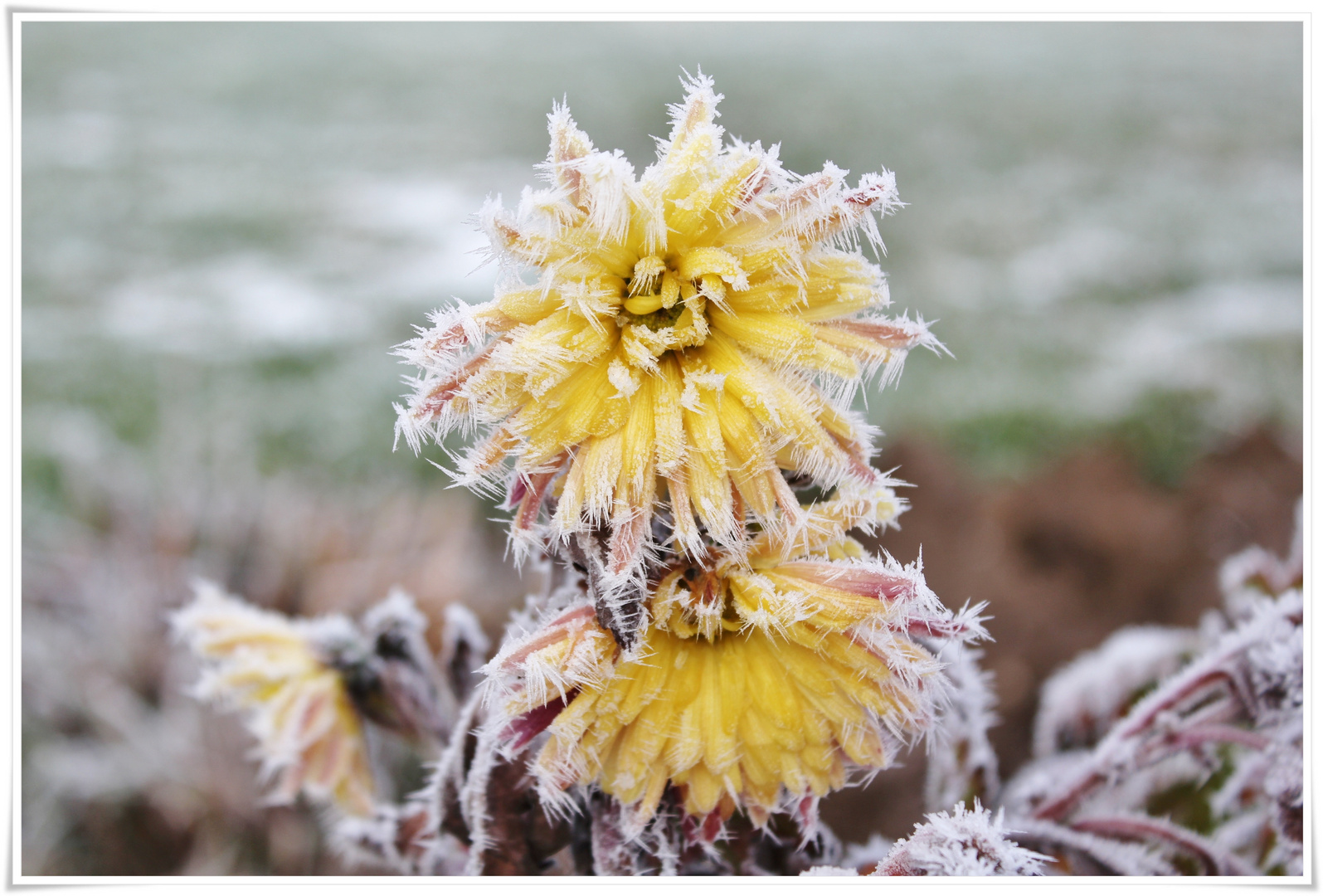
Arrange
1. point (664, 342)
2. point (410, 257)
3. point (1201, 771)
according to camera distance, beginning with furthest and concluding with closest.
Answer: point (410, 257) < point (1201, 771) < point (664, 342)

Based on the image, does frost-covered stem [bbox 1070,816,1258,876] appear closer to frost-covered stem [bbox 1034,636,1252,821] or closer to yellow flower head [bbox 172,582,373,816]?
frost-covered stem [bbox 1034,636,1252,821]

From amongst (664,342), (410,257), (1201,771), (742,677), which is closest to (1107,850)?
(1201,771)

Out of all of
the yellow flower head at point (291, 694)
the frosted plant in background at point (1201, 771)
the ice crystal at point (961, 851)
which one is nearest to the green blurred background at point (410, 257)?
the yellow flower head at point (291, 694)

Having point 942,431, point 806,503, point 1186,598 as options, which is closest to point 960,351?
point 942,431

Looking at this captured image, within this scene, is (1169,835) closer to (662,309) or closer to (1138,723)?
(1138,723)

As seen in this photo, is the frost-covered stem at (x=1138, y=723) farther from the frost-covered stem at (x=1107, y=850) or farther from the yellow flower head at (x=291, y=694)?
the yellow flower head at (x=291, y=694)

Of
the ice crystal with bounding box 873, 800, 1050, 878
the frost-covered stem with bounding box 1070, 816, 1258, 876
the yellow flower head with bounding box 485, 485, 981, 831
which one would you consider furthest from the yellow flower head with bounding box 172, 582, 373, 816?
the frost-covered stem with bounding box 1070, 816, 1258, 876
